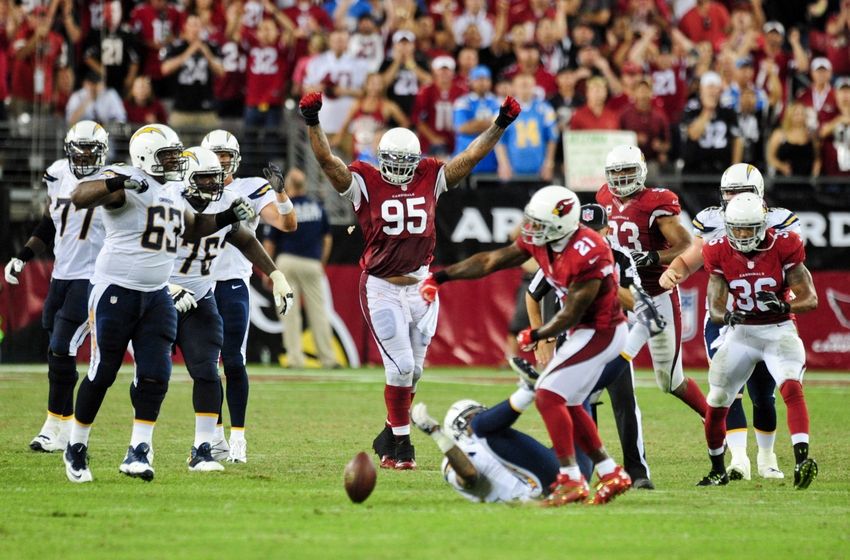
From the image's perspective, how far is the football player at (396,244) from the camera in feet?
32.5

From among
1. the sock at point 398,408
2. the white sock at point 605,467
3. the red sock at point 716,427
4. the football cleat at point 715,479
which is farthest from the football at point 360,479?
the red sock at point 716,427

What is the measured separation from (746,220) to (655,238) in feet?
3.97

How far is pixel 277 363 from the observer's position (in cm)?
1847

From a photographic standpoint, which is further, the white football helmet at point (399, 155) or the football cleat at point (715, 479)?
the white football helmet at point (399, 155)

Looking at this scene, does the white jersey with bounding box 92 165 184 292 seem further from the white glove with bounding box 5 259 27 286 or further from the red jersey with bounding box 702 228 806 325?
the red jersey with bounding box 702 228 806 325

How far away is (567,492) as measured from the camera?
7727 mm

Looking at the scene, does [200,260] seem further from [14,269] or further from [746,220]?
[746,220]

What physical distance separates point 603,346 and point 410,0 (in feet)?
42.7

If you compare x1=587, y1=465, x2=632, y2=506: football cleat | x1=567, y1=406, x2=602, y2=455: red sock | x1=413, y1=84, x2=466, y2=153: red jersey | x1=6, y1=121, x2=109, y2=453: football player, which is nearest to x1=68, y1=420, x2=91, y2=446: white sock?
x1=6, y1=121, x2=109, y2=453: football player

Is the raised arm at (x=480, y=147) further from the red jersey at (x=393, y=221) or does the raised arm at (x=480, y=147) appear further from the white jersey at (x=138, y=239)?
the white jersey at (x=138, y=239)

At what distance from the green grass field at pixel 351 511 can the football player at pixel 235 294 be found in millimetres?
277

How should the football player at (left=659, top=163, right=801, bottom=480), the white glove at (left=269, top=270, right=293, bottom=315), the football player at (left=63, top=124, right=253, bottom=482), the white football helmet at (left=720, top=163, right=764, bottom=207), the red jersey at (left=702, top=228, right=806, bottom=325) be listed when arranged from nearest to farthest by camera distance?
the football player at (left=63, top=124, right=253, bottom=482)
the red jersey at (left=702, top=228, right=806, bottom=325)
the white glove at (left=269, top=270, right=293, bottom=315)
the football player at (left=659, top=163, right=801, bottom=480)
the white football helmet at (left=720, top=163, right=764, bottom=207)

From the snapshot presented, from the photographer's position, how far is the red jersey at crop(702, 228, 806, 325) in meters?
9.22

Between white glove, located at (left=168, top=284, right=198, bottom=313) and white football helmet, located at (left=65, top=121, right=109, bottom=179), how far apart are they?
4.14 ft
